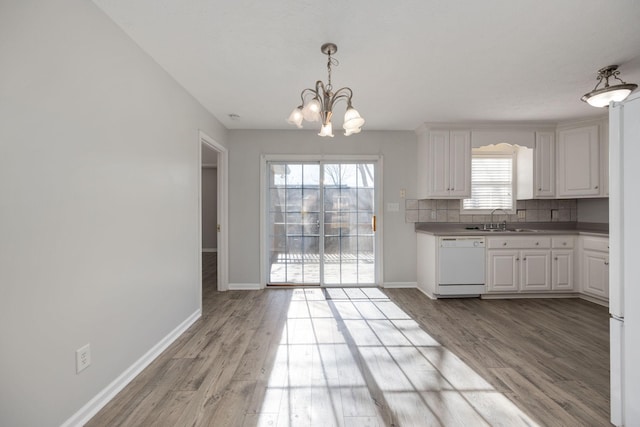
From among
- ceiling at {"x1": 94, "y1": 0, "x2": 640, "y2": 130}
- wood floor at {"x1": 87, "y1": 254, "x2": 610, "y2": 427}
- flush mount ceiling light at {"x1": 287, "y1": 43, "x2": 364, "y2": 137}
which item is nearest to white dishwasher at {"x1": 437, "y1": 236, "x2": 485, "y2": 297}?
wood floor at {"x1": 87, "y1": 254, "x2": 610, "y2": 427}

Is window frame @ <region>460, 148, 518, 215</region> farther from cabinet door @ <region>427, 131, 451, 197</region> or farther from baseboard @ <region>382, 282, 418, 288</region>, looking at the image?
baseboard @ <region>382, 282, 418, 288</region>

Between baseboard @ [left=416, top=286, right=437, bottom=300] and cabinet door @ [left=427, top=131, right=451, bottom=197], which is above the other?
cabinet door @ [left=427, top=131, right=451, bottom=197]

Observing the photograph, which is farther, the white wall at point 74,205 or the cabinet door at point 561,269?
the cabinet door at point 561,269

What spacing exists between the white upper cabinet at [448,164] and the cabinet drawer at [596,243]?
4.95 feet

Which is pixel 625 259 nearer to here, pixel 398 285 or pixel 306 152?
pixel 398 285

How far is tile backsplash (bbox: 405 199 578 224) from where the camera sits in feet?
13.8

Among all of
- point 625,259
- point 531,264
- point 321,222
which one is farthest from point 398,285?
point 625,259

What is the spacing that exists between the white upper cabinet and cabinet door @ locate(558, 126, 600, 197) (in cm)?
130

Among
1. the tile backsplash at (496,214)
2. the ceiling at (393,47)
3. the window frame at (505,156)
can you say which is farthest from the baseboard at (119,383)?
the window frame at (505,156)

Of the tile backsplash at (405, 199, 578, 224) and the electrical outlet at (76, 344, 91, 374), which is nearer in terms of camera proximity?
the electrical outlet at (76, 344, 91, 374)

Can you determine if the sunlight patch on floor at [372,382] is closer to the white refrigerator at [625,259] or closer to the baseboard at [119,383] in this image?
the white refrigerator at [625,259]

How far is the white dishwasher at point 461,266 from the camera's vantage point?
365 cm

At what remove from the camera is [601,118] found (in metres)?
3.60

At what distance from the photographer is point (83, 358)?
5.09 ft
